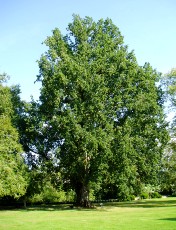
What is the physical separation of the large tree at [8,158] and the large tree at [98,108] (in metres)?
4.42

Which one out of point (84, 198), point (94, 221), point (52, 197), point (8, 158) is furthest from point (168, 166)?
point (94, 221)

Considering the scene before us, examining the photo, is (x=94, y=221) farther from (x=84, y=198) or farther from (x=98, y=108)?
(x=84, y=198)

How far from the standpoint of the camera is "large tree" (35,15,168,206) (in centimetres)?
4006

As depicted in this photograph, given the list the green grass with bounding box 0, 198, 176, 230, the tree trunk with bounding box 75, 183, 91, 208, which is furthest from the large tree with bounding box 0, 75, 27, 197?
the tree trunk with bounding box 75, 183, 91, 208

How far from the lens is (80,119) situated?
40062mm

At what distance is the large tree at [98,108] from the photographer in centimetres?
4006

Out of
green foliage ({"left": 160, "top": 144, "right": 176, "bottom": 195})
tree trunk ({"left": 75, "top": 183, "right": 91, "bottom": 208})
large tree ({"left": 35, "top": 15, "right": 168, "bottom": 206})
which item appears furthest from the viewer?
green foliage ({"left": 160, "top": 144, "right": 176, "bottom": 195})

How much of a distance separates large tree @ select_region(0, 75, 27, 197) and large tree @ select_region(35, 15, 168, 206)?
4.42m

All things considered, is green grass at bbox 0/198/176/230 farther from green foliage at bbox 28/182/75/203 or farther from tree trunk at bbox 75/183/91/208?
green foliage at bbox 28/182/75/203

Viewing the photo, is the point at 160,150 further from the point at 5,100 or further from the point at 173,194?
the point at 173,194

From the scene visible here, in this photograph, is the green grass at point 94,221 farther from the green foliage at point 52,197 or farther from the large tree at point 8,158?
the green foliage at point 52,197

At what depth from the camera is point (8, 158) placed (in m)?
39.4

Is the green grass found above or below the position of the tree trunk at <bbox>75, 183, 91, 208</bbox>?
below

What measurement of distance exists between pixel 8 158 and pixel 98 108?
12195 millimetres
